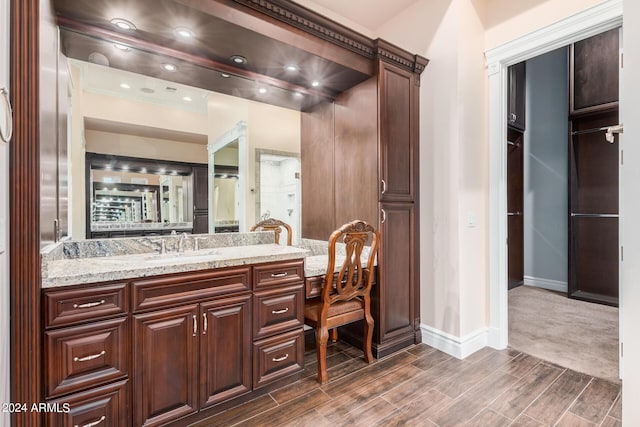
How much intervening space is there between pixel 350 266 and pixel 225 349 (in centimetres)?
99

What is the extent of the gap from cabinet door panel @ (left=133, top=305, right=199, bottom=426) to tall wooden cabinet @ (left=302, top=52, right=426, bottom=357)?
1.46 metres

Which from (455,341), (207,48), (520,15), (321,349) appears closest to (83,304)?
(321,349)

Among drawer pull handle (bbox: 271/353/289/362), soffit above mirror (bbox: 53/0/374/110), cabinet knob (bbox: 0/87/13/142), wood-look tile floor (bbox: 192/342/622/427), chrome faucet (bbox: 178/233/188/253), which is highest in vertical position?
soffit above mirror (bbox: 53/0/374/110)

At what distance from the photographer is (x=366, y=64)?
8.21 feet

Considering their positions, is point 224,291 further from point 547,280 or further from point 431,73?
point 547,280

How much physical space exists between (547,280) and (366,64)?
4296 millimetres

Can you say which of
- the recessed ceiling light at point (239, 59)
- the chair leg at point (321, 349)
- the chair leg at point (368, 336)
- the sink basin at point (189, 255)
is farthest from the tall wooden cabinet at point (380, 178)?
the sink basin at point (189, 255)

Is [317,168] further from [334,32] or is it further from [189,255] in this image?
[189,255]

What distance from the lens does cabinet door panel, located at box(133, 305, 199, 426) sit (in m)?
1.54

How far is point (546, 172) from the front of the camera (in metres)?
4.49

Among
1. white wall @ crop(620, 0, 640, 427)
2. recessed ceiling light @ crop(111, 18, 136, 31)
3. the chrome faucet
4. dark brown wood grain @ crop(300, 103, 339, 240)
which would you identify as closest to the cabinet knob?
recessed ceiling light @ crop(111, 18, 136, 31)

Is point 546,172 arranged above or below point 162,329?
above

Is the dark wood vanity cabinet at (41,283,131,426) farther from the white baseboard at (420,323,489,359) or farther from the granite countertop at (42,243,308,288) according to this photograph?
the white baseboard at (420,323,489,359)

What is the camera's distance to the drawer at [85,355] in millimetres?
1337
